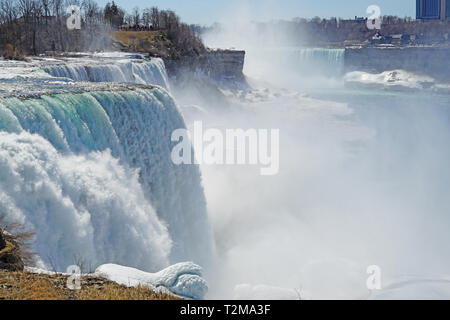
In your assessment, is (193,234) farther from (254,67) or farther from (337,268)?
(254,67)

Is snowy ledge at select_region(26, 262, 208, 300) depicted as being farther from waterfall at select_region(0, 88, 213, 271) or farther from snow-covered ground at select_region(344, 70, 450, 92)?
snow-covered ground at select_region(344, 70, 450, 92)

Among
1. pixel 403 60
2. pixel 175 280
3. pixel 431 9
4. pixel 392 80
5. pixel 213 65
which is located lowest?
pixel 175 280

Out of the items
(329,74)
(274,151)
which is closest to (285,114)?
(274,151)

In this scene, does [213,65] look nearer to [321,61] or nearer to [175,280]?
[321,61]

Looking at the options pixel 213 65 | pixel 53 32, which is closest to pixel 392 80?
pixel 213 65

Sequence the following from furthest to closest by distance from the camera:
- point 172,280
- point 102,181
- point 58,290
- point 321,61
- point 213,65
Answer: point 321,61 < point 213,65 < point 102,181 < point 172,280 < point 58,290

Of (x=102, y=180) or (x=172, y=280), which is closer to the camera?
(x=172, y=280)

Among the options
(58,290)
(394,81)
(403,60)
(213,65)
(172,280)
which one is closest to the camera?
(58,290)
